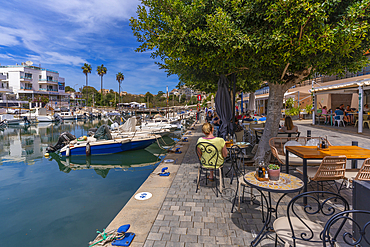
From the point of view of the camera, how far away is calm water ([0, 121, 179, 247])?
420cm

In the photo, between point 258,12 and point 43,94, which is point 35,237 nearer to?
point 258,12

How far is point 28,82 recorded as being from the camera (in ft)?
181

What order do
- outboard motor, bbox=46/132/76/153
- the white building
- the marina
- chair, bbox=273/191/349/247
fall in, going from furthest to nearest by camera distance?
the white building, outboard motor, bbox=46/132/76/153, the marina, chair, bbox=273/191/349/247

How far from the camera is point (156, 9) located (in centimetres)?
525

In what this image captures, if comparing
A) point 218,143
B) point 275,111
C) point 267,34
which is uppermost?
point 267,34

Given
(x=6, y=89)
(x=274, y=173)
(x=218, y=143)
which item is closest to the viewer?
(x=274, y=173)

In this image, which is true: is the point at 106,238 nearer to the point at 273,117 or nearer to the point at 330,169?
the point at 330,169

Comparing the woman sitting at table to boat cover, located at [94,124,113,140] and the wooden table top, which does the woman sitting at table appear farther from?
boat cover, located at [94,124,113,140]

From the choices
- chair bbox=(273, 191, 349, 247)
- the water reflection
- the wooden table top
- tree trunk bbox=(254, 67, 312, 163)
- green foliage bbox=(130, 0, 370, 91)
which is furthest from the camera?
the water reflection

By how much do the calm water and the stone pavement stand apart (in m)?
1.81

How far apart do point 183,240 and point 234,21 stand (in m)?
4.96

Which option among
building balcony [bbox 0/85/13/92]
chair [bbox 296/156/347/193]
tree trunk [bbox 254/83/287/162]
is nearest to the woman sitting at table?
chair [bbox 296/156/347/193]

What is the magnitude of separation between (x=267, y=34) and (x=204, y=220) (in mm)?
4093

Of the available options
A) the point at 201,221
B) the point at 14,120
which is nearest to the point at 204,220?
the point at 201,221
